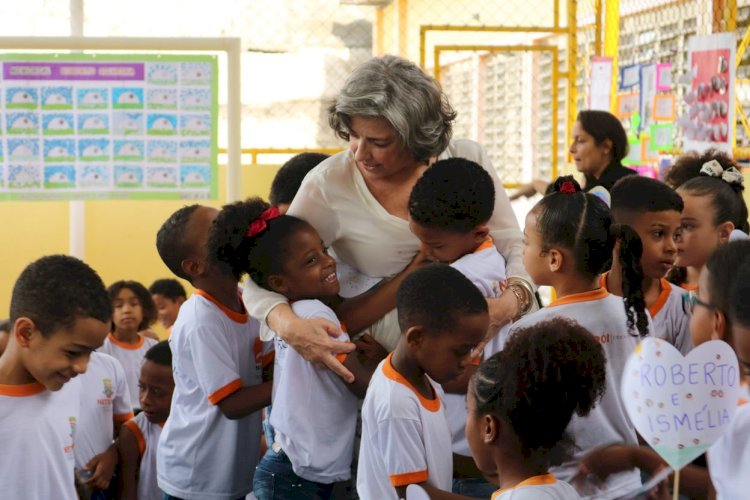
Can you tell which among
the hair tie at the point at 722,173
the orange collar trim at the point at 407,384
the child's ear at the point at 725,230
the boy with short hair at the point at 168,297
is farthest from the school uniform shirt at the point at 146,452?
the boy with short hair at the point at 168,297

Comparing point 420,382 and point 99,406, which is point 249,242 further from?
point 99,406

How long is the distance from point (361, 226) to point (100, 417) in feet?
4.32

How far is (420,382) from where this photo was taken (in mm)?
2148

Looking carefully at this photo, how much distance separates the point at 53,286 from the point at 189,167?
2.34 m

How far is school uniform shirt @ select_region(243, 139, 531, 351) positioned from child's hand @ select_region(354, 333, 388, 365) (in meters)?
0.01

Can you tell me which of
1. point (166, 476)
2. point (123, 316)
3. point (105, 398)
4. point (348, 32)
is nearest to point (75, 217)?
point (123, 316)

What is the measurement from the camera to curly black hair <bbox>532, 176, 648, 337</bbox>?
88.7 inches

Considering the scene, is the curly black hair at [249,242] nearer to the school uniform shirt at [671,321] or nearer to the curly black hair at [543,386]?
the curly black hair at [543,386]

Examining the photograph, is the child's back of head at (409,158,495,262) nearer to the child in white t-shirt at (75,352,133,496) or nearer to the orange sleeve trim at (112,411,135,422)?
the child in white t-shirt at (75,352,133,496)

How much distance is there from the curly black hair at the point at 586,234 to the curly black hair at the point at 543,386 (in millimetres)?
389

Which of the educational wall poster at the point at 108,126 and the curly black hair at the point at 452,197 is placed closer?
the curly black hair at the point at 452,197

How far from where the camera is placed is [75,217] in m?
5.91

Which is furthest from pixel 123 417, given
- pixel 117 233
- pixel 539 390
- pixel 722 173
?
pixel 117 233

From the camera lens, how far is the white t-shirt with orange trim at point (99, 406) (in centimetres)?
322
